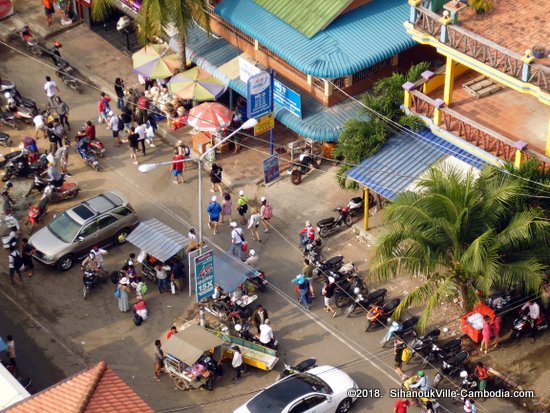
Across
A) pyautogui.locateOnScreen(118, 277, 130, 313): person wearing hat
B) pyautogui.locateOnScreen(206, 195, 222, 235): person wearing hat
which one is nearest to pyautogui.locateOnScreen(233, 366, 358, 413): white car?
pyautogui.locateOnScreen(118, 277, 130, 313): person wearing hat

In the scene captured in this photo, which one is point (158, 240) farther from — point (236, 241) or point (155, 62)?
point (155, 62)

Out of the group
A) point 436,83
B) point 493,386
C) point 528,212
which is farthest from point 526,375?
point 436,83

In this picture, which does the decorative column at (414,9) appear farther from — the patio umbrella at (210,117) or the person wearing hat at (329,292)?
the patio umbrella at (210,117)

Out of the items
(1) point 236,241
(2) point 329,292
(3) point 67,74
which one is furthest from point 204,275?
(3) point 67,74

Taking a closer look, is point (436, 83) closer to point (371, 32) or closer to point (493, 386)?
point (371, 32)

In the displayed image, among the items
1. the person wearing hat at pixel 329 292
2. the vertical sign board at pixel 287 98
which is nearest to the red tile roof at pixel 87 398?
the person wearing hat at pixel 329 292

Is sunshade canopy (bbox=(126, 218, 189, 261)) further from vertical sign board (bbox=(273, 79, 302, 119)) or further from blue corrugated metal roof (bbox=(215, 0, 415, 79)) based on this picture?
blue corrugated metal roof (bbox=(215, 0, 415, 79))
